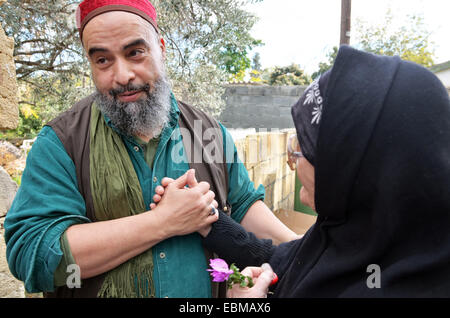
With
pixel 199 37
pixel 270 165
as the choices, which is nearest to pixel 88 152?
pixel 270 165

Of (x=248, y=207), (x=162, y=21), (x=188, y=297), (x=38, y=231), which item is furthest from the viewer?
(x=162, y=21)

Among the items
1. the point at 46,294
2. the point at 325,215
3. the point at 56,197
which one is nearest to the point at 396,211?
the point at 325,215

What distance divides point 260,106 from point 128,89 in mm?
9739

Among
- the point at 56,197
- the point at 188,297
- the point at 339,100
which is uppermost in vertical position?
the point at 339,100

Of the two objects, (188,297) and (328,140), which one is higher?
(328,140)

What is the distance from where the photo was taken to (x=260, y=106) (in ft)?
36.6

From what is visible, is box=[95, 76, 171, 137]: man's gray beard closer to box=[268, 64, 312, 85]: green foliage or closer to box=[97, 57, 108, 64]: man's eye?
box=[97, 57, 108, 64]: man's eye

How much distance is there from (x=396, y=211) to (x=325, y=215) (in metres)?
0.25

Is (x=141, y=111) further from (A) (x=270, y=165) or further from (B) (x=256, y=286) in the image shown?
(A) (x=270, y=165)

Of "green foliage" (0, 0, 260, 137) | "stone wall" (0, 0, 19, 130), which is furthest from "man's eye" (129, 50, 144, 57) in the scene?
"green foliage" (0, 0, 260, 137)

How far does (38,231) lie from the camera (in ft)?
4.30

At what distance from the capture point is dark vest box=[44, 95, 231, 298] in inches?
58.1

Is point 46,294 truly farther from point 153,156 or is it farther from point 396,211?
point 396,211

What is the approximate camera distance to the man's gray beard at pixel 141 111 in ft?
5.39
